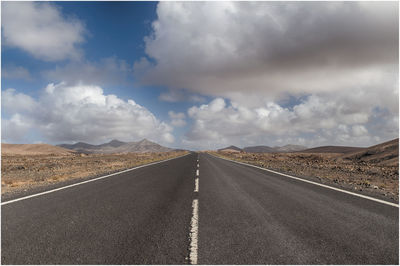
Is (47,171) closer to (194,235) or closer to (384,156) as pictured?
(194,235)

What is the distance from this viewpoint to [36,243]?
12.1 ft

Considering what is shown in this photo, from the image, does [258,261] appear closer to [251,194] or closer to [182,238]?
[182,238]

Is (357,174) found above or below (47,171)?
above

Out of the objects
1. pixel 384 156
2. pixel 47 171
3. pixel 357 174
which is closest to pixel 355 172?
pixel 357 174

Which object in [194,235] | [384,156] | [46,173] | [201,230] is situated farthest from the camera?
[384,156]

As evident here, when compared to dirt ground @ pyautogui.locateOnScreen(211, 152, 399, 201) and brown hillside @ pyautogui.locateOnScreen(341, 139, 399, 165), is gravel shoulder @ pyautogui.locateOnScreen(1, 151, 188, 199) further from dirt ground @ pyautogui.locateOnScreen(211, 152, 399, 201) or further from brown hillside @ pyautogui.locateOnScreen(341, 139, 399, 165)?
brown hillside @ pyautogui.locateOnScreen(341, 139, 399, 165)

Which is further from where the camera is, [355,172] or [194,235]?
[355,172]

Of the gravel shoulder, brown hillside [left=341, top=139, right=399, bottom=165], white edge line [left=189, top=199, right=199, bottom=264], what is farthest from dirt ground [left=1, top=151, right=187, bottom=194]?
brown hillside [left=341, top=139, right=399, bottom=165]

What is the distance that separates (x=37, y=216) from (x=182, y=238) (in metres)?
3.76

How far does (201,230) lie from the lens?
13.8ft

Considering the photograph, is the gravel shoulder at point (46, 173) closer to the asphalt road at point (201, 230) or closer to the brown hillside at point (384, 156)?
the asphalt road at point (201, 230)

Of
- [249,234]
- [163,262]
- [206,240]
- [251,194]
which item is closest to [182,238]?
[206,240]

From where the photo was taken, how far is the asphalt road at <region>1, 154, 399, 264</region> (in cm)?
326

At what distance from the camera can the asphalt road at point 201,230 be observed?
128 inches
